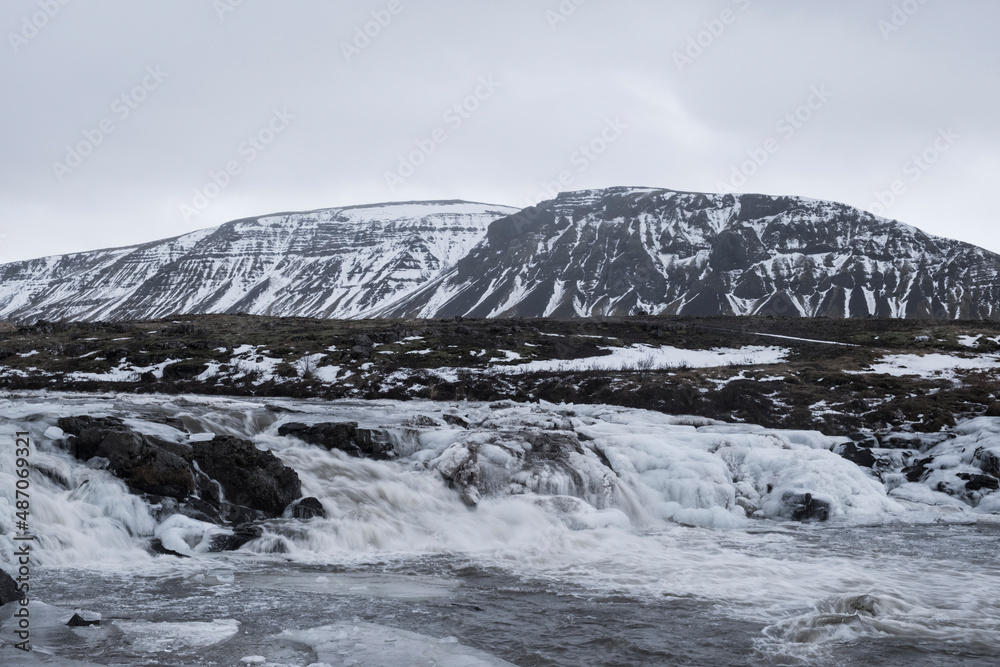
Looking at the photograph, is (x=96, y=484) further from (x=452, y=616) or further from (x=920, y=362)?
(x=920, y=362)

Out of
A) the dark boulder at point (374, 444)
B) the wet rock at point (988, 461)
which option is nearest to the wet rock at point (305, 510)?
the dark boulder at point (374, 444)

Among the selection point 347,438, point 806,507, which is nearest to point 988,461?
point 806,507

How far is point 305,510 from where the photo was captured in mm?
17953

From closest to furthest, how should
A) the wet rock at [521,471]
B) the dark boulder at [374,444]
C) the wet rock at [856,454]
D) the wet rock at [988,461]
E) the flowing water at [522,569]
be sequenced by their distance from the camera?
the flowing water at [522,569], the wet rock at [521,471], the dark boulder at [374,444], the wet rock at [988,461], the wet rock at [856,454]

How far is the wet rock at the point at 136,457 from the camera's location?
56.7ft

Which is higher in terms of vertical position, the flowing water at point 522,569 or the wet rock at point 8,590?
the wet rock at point 8,590

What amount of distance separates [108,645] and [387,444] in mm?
15832

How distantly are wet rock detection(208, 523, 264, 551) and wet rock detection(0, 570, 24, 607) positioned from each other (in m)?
4.23

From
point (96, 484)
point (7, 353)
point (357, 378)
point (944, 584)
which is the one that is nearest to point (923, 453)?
point (944, 584)

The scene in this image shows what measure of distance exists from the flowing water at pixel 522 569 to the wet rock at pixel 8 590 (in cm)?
29

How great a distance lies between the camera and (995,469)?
24.4 meters

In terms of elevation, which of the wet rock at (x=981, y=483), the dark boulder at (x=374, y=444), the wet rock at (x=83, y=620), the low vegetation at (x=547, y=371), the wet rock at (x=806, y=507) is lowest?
the wet rock at (x=806, y=507)

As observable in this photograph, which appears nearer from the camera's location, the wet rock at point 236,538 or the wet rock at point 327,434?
the wet rock at point 236,538

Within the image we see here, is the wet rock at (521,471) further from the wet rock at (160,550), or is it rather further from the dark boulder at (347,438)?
the wet rock at (160,550)
